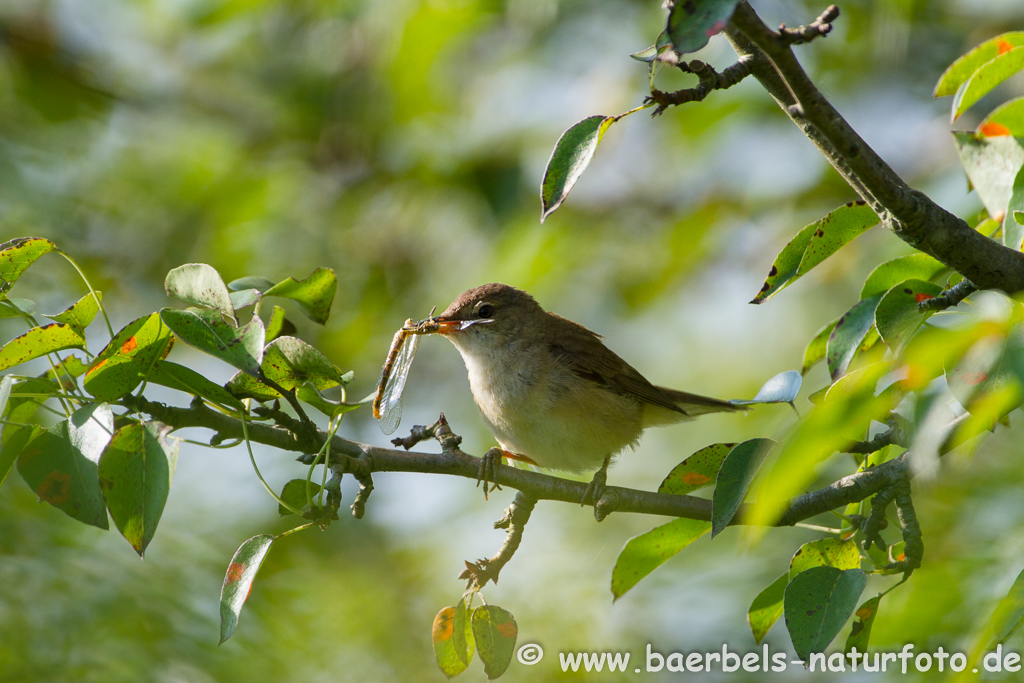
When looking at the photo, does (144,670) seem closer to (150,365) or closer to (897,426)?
(150,365)

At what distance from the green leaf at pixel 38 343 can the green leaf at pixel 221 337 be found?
27 centimetres

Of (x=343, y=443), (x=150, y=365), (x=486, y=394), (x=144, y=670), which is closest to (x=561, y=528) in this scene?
(x=486, y=394)

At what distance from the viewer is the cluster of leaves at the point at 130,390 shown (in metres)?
1.48

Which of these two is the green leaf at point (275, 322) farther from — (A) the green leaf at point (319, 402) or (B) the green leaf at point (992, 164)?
(B) the green leaf at point (992, 164)

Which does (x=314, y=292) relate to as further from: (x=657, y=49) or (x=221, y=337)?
(x=657, y=49)

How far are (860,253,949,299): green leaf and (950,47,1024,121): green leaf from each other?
325 millimetres

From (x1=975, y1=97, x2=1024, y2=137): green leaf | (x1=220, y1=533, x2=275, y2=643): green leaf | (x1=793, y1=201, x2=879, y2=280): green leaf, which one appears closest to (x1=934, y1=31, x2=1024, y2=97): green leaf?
(x1=975, y1=97, x2=1024, y2=137): green leaf

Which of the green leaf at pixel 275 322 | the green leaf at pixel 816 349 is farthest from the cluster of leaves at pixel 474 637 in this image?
the green leaf at pixel 816 349

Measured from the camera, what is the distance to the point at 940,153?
178 inches

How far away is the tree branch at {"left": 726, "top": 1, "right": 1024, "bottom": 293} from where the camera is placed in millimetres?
1129

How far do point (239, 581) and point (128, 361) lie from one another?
0.48 metres

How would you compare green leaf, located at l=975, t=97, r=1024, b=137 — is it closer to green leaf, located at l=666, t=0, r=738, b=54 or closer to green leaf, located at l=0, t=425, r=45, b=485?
green leaf, located at l=666, t=0, r=738, b=54

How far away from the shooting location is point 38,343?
154cm

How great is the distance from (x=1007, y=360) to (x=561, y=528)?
3323 mm
